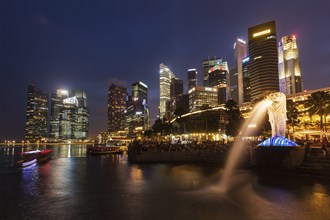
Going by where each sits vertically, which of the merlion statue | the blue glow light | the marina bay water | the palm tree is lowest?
the marina bay water

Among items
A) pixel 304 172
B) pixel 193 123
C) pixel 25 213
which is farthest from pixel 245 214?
pixel 193 123

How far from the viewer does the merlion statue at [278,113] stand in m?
30.5

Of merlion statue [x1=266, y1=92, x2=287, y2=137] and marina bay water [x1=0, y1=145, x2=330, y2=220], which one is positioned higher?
merlion statue [x1=266, y1=92, x2=287, y2=137]

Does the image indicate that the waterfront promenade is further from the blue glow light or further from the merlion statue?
the merlion statue

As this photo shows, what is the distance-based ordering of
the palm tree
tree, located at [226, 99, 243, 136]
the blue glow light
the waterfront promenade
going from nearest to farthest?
the waterfront promenade
the blue glow light
the palm tree
tree, located at [226, 99, 243, 136]

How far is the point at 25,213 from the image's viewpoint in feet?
45.8

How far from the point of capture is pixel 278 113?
30.7 meters

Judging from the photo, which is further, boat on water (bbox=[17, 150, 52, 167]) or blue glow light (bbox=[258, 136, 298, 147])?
boat on water (bbox=[17, 150, 52, 167])

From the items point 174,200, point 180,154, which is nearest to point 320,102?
point 180,154

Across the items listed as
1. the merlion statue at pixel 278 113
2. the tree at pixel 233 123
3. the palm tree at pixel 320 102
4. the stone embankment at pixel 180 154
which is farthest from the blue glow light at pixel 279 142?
the tree at pixel 233 123

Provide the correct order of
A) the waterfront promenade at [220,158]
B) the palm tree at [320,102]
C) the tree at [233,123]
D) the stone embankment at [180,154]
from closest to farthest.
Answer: the waterfront promenade at [220,158], the stone embankment at [180,154], the palm tree at [320,102], the tree at [233,123]

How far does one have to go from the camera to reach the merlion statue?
Answer: 30.5 metres

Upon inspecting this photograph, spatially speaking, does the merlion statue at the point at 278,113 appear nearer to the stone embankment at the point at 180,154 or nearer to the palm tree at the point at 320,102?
the stone embankment at the point at 180,154

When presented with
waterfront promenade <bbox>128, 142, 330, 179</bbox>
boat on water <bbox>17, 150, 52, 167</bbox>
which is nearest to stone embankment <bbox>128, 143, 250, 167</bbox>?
waterfront promenade <bbox>128, 142, 330, 179</bbox>
